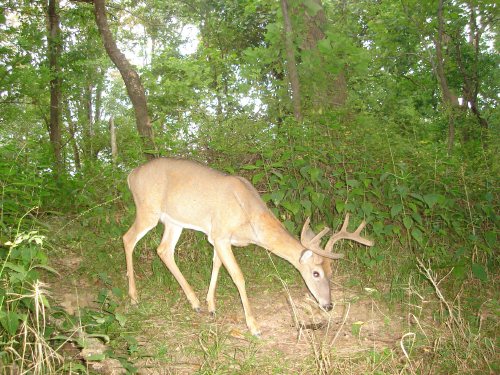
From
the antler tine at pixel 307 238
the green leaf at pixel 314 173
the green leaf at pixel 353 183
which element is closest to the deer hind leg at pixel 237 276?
the antler tine at pixel 307 238

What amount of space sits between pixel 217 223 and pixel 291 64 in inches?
107

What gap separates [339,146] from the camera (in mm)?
6367

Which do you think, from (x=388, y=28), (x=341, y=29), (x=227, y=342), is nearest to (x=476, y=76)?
(x=388, y=28)

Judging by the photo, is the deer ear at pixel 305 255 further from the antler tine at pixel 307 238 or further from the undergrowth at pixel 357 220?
the undergrowth at pixel 357 220

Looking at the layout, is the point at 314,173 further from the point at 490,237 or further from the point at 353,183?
the point at 490,237

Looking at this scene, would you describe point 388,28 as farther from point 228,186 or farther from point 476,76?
point 228,186

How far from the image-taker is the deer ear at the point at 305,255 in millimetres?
5094

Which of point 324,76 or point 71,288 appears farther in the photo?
point 324,76

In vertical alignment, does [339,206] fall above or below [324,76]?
below

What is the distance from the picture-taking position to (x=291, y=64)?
6887 millimetres

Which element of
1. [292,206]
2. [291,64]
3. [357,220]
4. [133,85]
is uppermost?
Result: [133,85]

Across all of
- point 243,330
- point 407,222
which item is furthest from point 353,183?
point 243,330

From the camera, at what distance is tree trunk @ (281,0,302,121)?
6.88 m

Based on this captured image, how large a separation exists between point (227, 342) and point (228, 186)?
73.7 inches
